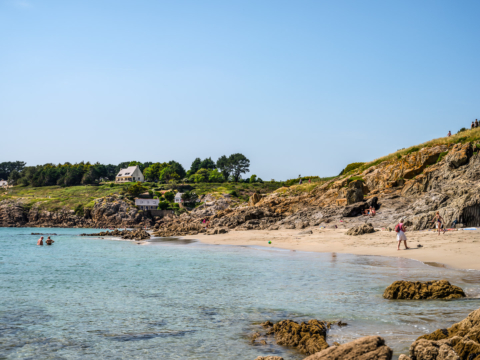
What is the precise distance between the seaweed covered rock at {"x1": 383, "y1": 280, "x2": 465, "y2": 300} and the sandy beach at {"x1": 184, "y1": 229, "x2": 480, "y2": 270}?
545cm

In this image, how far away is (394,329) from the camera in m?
8.04

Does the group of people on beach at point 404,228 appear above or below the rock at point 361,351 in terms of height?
above

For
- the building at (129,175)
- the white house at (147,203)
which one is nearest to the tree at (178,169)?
the building at (129,175)

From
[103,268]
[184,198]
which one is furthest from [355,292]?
[184,198]

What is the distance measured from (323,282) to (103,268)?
42.0 feet

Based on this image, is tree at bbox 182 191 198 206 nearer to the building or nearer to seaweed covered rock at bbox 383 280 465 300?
the building

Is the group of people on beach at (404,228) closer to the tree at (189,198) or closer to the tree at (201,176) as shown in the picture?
the tree at (189,198)

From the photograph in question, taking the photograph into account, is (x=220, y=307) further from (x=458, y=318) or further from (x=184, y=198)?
(x=184, y=198)

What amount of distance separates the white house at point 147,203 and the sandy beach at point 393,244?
76.8m

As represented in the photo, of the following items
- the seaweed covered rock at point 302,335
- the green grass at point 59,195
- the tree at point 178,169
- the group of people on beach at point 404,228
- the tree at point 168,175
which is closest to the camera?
the seaweed covered rock at point 302,335

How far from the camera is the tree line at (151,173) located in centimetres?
14321

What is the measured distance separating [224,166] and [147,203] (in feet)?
187

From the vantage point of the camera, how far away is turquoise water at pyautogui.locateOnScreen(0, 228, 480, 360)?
307 inches

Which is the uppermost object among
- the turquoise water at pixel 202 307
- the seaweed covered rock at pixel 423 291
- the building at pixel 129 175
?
the building at pixel 129 175
